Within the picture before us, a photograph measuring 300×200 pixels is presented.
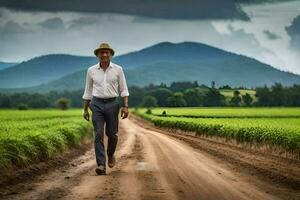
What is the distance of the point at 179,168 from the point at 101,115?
2348 millimetres

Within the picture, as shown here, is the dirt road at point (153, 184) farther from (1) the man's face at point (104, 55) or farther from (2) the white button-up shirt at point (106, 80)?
(1) the man's face at point (104, 55)

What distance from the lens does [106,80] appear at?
44.4ft

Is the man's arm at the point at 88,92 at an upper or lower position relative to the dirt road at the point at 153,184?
upper

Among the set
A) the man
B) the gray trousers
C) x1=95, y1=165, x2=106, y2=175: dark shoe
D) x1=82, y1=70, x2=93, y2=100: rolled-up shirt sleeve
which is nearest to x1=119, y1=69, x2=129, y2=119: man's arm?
the man

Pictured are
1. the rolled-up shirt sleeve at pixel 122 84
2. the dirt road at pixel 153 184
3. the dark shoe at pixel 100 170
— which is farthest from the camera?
the rolled-up shirt sleeve at pixel 122 84

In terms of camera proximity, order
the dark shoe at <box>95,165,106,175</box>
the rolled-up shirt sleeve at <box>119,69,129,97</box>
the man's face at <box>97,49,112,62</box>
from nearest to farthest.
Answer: the dark shoe at <box>95,165,106,175</box> < the man's face at <box>97,49,112,62</box> < the rolled-up shirt sleeve at <box>119,69,129,97</box>

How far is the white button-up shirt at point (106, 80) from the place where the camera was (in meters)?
13.5

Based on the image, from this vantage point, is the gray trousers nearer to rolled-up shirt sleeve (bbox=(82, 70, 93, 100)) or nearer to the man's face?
rolled-up shirt sleeve (bbox=(82, 70, 93, 100))

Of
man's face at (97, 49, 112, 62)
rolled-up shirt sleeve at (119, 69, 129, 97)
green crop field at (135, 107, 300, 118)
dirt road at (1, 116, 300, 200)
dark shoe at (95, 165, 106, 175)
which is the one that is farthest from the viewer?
green crop field at (135, 107, 300, 118)

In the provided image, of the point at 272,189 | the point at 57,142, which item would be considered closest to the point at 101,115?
the point at 272,189

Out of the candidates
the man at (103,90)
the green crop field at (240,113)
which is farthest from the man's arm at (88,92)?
the green crop field at (240,113)

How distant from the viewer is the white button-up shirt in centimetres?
1350

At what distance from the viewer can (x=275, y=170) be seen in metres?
15.0

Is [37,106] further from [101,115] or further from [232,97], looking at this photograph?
[101,115]
